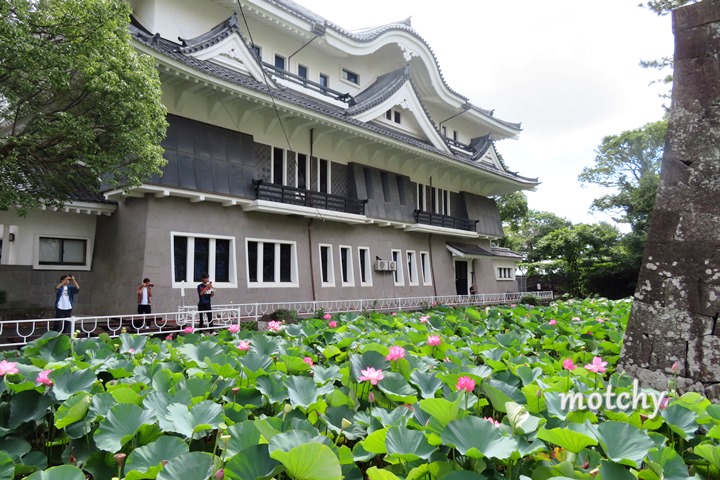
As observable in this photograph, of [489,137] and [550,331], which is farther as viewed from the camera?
[489,137]

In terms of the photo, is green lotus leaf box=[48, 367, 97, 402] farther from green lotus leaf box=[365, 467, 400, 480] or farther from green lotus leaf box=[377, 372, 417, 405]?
green lotus leaf box=[365, 467, 400, 480]

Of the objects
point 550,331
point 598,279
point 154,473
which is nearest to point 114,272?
point 550,331

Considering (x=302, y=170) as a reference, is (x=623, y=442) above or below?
below

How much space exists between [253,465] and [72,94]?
977 cm

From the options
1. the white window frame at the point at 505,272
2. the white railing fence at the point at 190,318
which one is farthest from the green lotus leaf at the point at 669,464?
the white window frame at the point at 505,272

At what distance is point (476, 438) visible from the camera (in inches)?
60.6

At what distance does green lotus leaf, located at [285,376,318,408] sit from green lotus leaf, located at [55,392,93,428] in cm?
85

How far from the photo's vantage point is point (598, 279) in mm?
30188

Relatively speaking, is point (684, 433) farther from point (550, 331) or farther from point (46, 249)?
point (46, 249)

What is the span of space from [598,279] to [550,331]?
94.0 ft

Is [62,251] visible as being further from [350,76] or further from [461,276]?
[461,276]

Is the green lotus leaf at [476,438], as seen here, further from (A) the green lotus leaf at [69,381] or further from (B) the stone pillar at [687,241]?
(B) the stone pillar at [687,241]

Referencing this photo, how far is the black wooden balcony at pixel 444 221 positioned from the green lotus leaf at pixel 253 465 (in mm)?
18190

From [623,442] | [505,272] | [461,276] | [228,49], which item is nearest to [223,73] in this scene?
[228,49]
